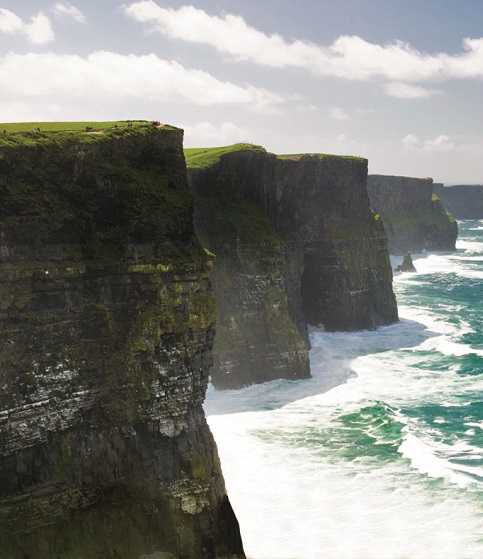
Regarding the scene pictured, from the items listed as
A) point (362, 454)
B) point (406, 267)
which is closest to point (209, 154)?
point (362, 454)

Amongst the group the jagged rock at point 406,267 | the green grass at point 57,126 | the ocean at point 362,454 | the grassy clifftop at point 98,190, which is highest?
the green grass at point 57,126

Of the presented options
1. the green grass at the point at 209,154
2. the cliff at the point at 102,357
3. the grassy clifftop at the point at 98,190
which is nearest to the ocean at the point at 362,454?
the cliff at the point at 102,357

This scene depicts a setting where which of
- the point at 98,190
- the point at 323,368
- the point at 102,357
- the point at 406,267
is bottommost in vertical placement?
the point at 323,368

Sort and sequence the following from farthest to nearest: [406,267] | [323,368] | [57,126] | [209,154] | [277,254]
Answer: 1. [406,267]
2. [323,368]
3. [209,154]
4. [277,254]
5. [57,126]

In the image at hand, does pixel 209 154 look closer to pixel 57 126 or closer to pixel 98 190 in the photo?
pixel 57 126

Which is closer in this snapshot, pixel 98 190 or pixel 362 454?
pixel 98 190

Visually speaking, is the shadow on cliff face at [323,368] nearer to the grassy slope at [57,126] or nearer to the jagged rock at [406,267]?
the grassy slope at [57,126]

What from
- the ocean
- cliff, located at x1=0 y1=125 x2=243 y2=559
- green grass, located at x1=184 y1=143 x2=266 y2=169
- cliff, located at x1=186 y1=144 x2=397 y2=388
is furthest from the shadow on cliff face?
cliff, located at x1=0 y1=125 x2=243 y2=559
